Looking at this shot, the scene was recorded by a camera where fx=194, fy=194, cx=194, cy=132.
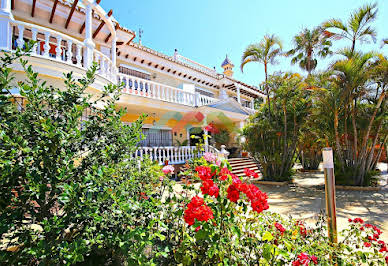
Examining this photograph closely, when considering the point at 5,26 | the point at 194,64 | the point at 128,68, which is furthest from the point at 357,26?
the point at 5,26

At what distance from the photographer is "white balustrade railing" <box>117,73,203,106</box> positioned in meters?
9.52

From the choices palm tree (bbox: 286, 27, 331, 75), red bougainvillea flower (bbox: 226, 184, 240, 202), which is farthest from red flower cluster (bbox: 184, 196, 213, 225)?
palm tree (bbox: 286, 27, 331, 75)

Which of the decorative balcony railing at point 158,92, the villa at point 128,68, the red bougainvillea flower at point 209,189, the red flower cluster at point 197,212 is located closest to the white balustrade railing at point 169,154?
the villa at point 128,68

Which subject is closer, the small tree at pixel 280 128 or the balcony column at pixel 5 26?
the balcony column at pixel 5 26

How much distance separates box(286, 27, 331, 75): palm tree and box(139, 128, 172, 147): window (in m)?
9.78

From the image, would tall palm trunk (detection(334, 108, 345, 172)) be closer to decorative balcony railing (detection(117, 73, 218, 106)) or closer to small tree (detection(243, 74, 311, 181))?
small tree (detection(243, 74, 311, 181))

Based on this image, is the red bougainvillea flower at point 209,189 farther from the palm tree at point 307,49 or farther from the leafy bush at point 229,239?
the palm tree at point 307,49

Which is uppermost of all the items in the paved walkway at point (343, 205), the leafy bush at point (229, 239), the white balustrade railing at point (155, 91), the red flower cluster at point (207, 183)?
the white balustrade railing at point (155, 91)

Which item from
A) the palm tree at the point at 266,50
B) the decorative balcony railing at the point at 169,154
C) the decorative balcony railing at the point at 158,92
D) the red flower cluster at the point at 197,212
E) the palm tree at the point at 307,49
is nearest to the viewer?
the red flower cluster at the point at 197,212

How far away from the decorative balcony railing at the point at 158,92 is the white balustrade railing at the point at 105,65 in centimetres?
85

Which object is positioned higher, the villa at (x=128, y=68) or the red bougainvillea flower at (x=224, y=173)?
the villa at (x=128, y=68)

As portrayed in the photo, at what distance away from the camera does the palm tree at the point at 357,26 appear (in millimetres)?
8152

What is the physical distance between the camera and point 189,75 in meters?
15.4

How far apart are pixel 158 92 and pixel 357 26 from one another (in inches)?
374
